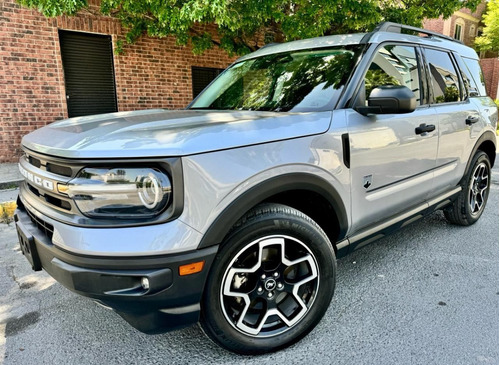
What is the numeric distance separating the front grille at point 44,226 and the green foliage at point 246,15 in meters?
3.61

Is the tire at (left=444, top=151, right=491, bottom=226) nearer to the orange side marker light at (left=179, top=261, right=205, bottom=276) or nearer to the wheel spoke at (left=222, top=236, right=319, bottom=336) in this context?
the wheel spoke at (left=222, top=236, right=319, bottom=336)

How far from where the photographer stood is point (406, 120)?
2.70 meters

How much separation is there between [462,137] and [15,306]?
407 cm

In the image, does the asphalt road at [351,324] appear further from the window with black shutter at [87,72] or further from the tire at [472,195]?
the window with black shutter at [87,72]

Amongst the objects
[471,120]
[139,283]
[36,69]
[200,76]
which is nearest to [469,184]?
[471,120]

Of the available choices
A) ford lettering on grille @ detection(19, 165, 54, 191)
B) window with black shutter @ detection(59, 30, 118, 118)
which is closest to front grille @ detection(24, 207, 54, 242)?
ford lettering on grille @ detection(19, 165, 54, 191)

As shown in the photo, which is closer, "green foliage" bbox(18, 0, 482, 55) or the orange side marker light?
the orange side marker light

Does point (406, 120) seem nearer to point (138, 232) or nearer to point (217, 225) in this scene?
point (217, 225)

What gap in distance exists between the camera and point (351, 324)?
7.80ft

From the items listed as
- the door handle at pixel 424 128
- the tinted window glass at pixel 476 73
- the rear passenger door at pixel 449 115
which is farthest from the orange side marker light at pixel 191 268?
the tinted window glass at pixel 476 73

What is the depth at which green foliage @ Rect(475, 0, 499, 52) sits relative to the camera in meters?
23.6

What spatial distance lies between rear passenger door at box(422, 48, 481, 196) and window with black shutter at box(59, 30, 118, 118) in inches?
251

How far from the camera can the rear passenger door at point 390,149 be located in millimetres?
2361

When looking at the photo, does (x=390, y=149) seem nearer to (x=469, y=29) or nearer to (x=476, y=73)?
(x=476, y=73)
